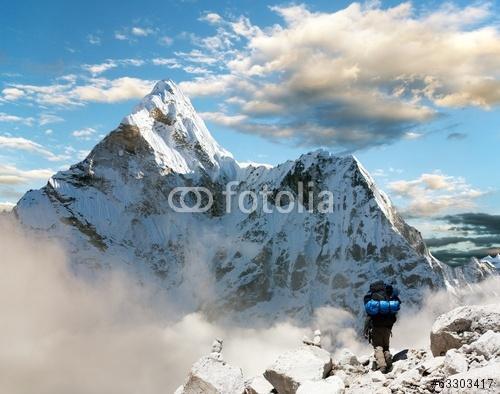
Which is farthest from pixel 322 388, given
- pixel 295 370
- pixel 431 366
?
pixel 431 366

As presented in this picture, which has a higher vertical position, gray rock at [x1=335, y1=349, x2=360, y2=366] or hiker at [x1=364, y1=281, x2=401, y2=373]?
hiker at [x1=364, y1=281, x2=401, y2=373]

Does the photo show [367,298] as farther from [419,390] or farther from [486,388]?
[486,388]

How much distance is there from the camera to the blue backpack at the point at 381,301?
58.3ft

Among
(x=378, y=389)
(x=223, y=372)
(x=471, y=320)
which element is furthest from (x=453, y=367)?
(x=223, y=372)

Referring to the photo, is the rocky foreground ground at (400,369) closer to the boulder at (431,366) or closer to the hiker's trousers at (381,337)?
the boulder at (431,366)

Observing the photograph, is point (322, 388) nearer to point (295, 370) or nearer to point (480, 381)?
point (295, 370)

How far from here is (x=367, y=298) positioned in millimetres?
18469

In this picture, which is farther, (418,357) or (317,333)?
(317,333)

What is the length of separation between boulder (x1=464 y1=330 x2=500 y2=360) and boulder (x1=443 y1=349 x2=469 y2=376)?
340mm

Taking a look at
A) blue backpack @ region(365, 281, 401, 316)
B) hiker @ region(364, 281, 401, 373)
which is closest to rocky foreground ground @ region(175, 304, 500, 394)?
hiker @ region(364, 281, 401, 373)

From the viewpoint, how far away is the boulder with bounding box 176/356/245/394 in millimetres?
16672

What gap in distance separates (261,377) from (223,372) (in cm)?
123

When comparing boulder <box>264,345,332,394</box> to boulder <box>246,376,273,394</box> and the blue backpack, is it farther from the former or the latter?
the blue backpack

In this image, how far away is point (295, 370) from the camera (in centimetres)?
1620
